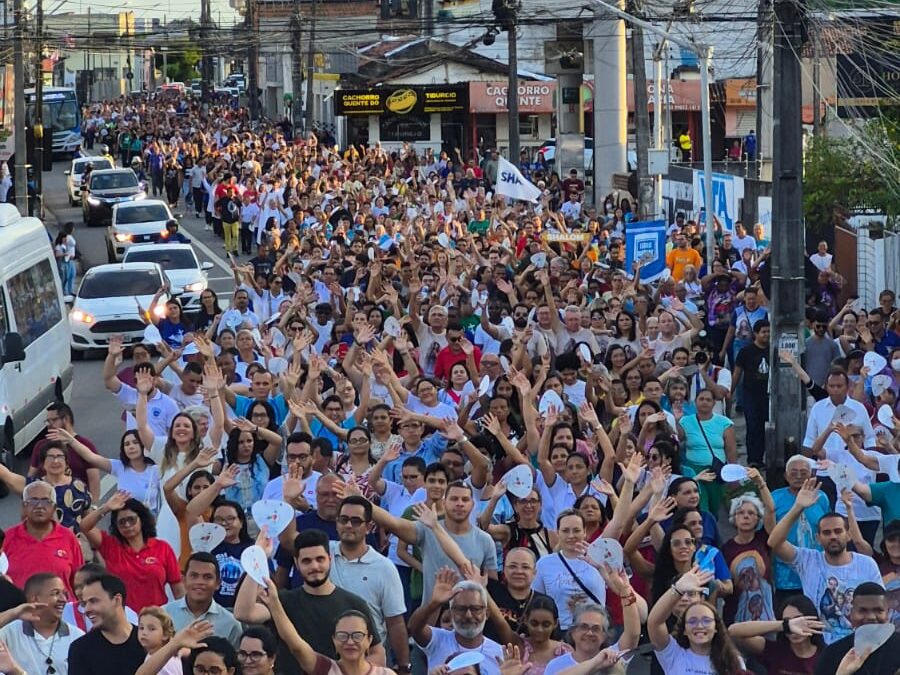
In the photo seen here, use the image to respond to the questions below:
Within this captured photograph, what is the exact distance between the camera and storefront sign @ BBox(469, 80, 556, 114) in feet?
182

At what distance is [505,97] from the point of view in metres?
55.4

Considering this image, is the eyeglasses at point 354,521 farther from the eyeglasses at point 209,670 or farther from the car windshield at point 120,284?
the car windshield at point 120,284

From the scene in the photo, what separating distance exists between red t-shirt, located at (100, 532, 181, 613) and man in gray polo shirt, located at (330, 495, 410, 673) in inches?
40.6

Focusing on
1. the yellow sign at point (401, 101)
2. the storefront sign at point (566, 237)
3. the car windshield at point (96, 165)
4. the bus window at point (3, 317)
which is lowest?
the bus window at point (3, 317)

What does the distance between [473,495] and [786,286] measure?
5530 mm

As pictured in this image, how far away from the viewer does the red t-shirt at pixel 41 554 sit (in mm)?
9359

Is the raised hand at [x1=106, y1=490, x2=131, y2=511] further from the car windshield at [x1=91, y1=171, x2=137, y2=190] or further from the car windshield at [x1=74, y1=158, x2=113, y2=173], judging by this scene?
the car windshield at [x1=74, y1=158, x2=113, y2=173]

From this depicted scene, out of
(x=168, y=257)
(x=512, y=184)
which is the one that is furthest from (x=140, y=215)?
(x=512, y=184)

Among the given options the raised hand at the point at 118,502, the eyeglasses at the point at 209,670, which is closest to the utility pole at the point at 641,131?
the raised hand at the point at 118,502

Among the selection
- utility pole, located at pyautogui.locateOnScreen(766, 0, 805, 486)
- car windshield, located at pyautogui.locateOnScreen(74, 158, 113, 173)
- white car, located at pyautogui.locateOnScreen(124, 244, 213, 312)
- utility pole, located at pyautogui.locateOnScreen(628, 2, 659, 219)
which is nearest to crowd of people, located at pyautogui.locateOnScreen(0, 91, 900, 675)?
utility pole, located at pyautogui.locateOnScreen(766, 0, 805, 486)

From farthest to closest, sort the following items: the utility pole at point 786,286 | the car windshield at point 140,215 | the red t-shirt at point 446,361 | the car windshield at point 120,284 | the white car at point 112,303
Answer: the car windshield at point 140,215
the car windshield at point 120,284
the white car at point 112,303
the red t-shirt at point 446,361
the utility pole at point 786,286

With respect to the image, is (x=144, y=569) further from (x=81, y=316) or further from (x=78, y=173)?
(x=78, y=173)

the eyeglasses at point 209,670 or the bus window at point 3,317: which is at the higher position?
the bus window at point 3,317

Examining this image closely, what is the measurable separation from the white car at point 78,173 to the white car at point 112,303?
23.3 metres
